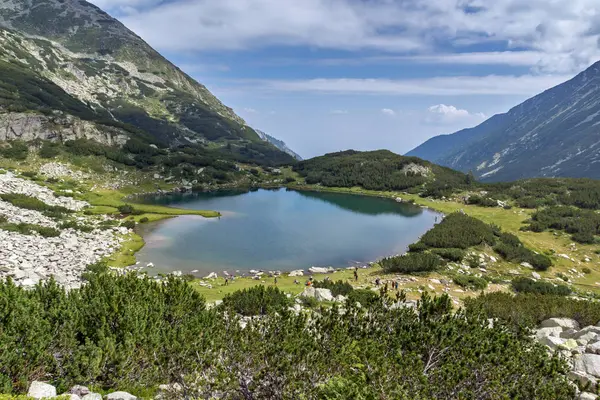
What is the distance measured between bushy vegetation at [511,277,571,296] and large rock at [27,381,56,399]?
42.1 metres

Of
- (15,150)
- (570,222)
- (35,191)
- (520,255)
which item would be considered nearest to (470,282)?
(520,255)

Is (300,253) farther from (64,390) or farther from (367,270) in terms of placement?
(64,390)

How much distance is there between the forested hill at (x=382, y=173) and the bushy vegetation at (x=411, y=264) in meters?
75.9

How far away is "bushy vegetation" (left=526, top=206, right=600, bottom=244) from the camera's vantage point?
63.0 metres

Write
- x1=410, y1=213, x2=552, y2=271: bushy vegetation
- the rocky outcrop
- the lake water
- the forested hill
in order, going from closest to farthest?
the lake water, x1=410, y1=213, x2=552, y2=271: bushy vegetation, the rocky outcrop, the forested hill

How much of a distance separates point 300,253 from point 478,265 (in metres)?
24.5

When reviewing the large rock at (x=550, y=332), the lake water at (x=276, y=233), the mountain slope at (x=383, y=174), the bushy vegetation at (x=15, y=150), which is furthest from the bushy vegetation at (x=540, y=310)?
the bushy vegetation at (x=15, y=150)

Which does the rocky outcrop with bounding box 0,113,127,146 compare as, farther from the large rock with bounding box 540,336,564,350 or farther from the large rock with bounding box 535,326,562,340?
the large rock with bounding box 540,336,564,350

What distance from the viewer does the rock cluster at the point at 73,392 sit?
10.6 meters

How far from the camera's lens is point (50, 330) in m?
13.5

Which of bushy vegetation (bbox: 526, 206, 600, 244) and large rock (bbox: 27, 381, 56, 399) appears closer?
large rock (bbox: 27, 381, 56, 399)

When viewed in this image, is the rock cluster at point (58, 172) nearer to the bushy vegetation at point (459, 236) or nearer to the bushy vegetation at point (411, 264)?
the bushy vegetation at point (411, 264)

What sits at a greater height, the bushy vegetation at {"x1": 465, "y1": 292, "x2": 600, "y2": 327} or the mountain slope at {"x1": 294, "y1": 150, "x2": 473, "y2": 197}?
the mountain slope at {"x1": 294, "y1": 150, "x2": 473, "y2": 197}

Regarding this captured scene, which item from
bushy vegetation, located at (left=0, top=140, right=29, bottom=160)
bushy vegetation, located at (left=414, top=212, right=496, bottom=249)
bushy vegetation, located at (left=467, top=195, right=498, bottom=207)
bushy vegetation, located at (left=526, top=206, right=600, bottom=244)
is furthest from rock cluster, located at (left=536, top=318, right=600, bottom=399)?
bushy vegetation, located at (left=0, top=140, right=29, bottom=160)
